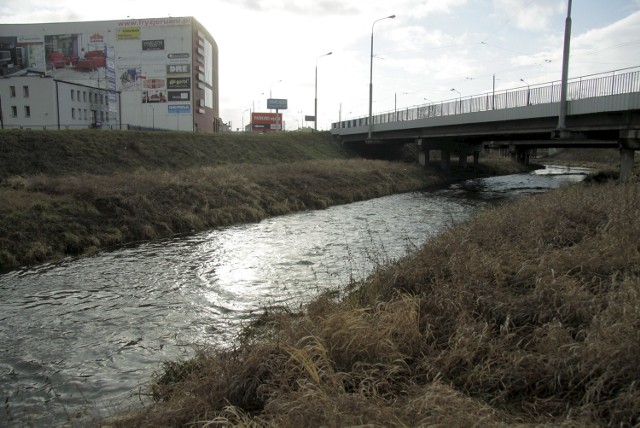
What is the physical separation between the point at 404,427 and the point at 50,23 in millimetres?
112486

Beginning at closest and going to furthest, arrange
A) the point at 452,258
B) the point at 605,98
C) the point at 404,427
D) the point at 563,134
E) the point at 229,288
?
the point at 404,427
the point at 452,258
the point at 229,288
the point at 605,98
the point at 563,134

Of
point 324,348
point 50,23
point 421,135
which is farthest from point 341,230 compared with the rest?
point 50,23

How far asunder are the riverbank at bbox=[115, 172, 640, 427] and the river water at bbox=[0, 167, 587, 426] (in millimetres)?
1400

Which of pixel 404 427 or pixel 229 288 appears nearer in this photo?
pixel 404 427

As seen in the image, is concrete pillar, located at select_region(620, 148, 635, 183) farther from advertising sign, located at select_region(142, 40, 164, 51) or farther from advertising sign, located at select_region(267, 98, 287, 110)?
advertising sign, located at select_region(267, 98, 287, 110)

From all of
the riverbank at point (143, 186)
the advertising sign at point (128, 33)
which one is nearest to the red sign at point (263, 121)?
the advertising sign at point (128, 33)

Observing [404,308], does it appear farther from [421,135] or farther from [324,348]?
[421,135]


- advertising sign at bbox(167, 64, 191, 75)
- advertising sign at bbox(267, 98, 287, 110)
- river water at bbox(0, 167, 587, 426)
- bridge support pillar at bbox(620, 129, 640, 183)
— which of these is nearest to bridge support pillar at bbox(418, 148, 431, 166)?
bridge support pillar at bbox(620, 129, 640, 183)

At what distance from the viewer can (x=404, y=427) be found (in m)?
4.32

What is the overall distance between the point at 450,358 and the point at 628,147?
90.6 feet

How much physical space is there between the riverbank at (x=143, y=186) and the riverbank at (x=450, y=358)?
13.0 meters

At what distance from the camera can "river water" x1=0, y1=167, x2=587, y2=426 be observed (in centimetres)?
755

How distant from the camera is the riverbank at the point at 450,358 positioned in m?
4.73

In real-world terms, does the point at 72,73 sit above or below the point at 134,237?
above
